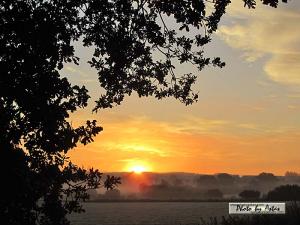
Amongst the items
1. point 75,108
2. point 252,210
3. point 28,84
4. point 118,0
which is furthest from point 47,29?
point 252,210

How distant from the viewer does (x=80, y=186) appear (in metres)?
11.7

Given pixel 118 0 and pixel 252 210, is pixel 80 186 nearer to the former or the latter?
Result: pixel 118 0

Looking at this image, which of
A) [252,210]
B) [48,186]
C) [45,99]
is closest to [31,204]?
[48,186]

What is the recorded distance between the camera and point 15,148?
10562mm

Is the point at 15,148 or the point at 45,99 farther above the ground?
the point at 45,99

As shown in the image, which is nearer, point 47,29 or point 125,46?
point 47,29

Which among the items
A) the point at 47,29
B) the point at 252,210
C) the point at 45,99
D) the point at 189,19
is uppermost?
the point at 189,19

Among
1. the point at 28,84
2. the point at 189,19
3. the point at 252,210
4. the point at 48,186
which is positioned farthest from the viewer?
the point at 252,210

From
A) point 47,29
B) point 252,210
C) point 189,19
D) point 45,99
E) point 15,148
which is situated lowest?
point 252,210

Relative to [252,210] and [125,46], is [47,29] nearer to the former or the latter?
[125,46]

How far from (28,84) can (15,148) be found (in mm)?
1480

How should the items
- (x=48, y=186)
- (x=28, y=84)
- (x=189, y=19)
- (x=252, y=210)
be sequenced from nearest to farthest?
1. (x=28, y=84)
2. (x=48, y=186)
3. (x=189, y=19)
4. (x=252, y=210)

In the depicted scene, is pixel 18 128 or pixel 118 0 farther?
pixel 118 0

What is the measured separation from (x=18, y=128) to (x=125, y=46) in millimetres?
3793
